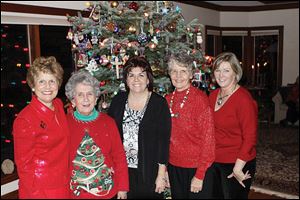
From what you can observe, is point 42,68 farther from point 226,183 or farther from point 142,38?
point 142,38

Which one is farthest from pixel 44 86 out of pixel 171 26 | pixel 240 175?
pixel 171 26

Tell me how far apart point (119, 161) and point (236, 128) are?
2.82 feet

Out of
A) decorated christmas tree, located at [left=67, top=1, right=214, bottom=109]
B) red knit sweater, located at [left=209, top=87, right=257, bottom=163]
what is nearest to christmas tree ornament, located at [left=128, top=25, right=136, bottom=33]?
decorated christmas tree, located at [left=67, top=1, right=214, bottom=109]

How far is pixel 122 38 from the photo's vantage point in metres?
3.34

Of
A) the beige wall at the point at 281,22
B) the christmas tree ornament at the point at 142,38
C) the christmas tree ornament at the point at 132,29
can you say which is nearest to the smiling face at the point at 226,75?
the christmas tree ornament at the point at 142,38

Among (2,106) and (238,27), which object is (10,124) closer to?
(2,106)

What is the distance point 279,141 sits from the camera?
604cm

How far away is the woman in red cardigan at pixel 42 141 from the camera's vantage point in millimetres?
1615

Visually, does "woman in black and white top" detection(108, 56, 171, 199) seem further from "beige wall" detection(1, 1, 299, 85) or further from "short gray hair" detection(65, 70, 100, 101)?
"beige wall" detection(1, 1, 299, 85)

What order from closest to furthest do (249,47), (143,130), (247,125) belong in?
(143,130), (247,125), (249,47)

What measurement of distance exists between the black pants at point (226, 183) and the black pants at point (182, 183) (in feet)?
0.48

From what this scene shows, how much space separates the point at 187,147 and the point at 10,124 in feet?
10.4

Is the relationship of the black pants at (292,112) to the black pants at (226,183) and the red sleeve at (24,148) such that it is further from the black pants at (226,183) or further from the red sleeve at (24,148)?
the red sleeve at (24,148)

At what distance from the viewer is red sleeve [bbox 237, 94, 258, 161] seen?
2227mm
